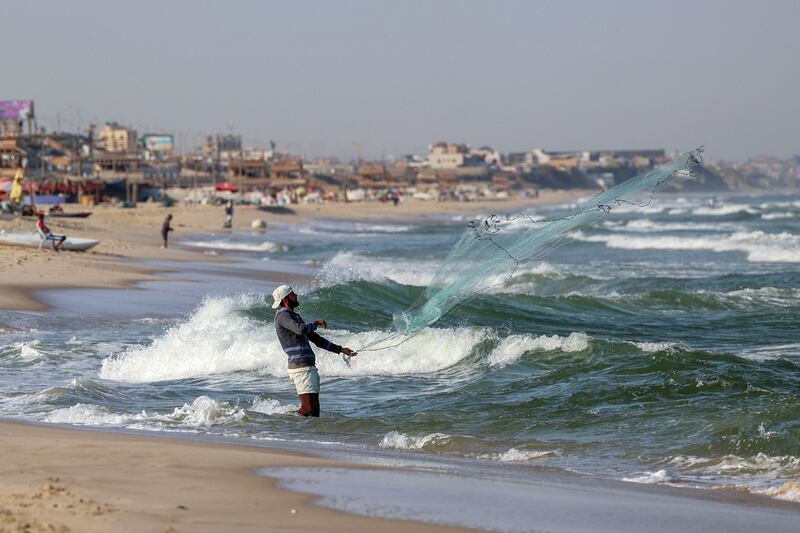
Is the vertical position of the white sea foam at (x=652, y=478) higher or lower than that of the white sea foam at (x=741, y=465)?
higher

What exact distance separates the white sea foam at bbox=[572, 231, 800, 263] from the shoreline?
33279mm

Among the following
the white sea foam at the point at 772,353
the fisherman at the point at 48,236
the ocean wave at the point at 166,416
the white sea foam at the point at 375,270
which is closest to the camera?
the ocean wave at the point at 166,416

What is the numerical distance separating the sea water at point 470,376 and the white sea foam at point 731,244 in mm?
16543

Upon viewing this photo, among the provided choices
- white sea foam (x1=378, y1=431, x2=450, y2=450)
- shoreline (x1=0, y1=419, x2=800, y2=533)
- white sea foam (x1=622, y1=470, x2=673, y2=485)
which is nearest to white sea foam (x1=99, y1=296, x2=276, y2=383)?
white sea foam (x1=378, y1=431, x2=450, y2=450)

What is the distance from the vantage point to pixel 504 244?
12.1 meters

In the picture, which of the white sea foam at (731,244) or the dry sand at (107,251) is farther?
the white sea foam at (731,244)

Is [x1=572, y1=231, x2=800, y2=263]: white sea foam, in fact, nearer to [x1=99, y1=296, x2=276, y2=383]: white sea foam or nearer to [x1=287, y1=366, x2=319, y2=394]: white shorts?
[x1=99, y1=296, x2=276, y2=383]: white sea foam

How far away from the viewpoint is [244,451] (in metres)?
8.67

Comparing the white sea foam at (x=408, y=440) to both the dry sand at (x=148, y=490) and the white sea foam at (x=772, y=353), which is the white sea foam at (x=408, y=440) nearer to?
the dry sand at (x=148, y=490)

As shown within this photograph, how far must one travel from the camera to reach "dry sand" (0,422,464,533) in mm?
6121

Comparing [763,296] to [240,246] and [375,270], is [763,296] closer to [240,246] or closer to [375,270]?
[375,270]

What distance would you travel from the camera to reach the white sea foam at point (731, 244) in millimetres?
41250

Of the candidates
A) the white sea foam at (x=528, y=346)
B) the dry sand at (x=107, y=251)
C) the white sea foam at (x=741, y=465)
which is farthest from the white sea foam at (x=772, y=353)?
the dry sand at (x=107, y=251)

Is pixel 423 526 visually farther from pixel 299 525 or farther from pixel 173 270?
pixel 173 270
